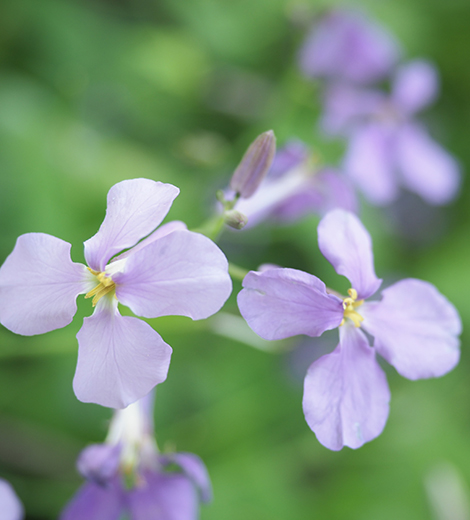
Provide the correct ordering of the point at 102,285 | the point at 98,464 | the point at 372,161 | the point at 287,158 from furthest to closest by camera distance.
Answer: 1. the point at 372,161
2. the point at 287,158
3. the point at 98,464
4. the point at 102,285

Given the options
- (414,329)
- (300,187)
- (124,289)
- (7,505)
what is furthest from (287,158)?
(7,505)

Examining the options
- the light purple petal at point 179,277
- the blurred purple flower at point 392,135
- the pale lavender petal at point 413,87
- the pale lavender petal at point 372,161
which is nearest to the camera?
the light purple petal at point 179,277

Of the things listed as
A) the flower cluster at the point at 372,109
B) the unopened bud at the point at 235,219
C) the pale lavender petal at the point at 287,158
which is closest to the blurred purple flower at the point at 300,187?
the pale lavender petal at the point at 287,158

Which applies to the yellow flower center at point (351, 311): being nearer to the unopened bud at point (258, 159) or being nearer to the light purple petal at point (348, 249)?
the light purple petal at point (348, 249)

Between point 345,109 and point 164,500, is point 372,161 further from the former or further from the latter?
point 164,500

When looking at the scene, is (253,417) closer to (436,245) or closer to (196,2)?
(436,245)
